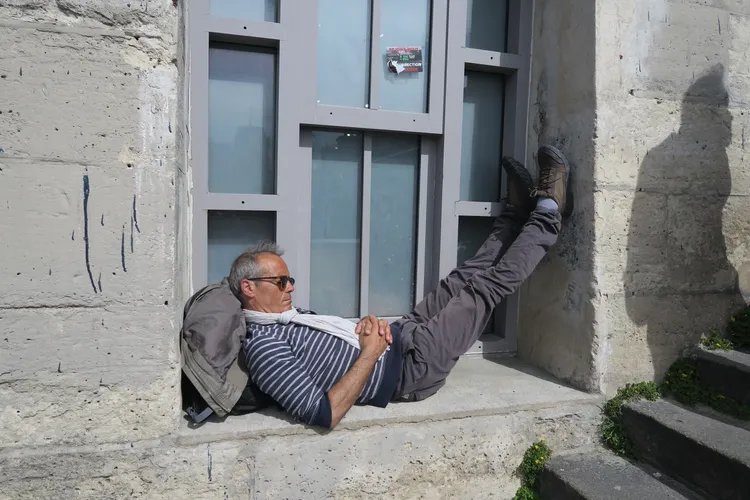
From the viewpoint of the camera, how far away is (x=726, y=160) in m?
2.52

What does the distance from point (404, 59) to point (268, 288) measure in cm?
138

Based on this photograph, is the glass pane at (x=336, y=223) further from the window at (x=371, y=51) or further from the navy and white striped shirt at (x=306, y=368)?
the navy and white striped shirt at (x=306, y=368)

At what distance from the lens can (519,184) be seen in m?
2.58

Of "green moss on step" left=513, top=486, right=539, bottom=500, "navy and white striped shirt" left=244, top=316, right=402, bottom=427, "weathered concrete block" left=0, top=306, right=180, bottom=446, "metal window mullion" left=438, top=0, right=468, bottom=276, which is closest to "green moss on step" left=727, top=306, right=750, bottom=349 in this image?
"green moss on step" left=513, top=486, right=539, bottom=500

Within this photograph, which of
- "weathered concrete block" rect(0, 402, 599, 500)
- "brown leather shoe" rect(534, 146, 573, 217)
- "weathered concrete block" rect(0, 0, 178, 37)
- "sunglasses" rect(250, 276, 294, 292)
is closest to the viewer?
"weathered concrete block" rect(0, 0, 178, 37)

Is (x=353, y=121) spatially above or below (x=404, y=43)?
below

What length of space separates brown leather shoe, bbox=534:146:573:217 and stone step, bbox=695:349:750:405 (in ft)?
3.34

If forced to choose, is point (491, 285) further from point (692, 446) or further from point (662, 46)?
point (662, 46)

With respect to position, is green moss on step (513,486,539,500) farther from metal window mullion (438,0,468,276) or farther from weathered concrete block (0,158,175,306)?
weathered concrete block (0,158,175,306)

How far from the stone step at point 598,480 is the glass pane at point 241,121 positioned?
73.0 inches

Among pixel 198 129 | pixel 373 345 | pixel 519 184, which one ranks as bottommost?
pixel 373 345

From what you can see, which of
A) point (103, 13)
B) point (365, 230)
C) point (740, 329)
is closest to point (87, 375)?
point (103, 13)

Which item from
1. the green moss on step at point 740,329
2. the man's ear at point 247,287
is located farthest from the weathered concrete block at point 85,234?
the green moss on step at point 740,329

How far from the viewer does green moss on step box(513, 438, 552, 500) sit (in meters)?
2.21
